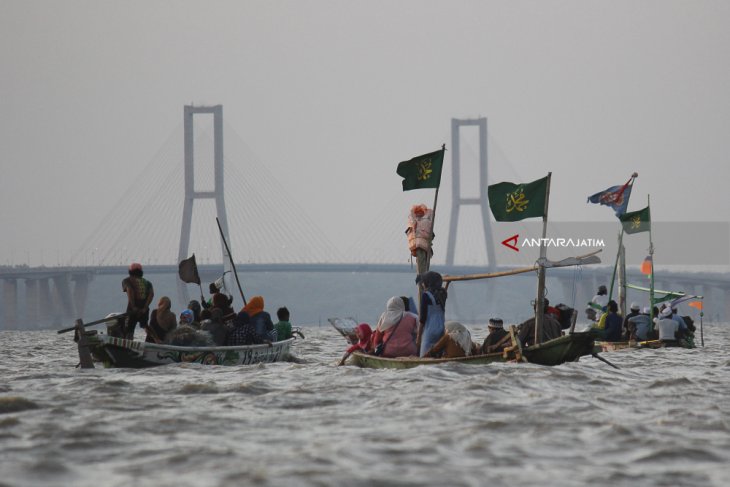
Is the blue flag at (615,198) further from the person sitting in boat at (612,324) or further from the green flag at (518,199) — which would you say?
the green flag at (518,199)

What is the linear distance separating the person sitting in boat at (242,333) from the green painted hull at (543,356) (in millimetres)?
3550

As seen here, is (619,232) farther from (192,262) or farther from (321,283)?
(321,283)

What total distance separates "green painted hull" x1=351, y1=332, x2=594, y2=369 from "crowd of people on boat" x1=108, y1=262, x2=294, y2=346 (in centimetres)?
362

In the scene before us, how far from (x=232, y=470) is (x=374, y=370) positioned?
9339 millimetres

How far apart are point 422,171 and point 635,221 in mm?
10566

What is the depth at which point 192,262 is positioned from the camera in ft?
79.9

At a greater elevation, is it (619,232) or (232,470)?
(619,232)

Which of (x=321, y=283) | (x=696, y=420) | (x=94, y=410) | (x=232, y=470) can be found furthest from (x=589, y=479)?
(x=321, y=283)

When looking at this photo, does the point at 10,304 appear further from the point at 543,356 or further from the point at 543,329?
the point at 543,356

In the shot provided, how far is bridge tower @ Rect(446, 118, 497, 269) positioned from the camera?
82375 millimetres

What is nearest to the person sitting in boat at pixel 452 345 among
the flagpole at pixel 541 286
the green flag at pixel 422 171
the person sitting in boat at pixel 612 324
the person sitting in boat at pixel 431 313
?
the person sitting in boat at pixel 431 313

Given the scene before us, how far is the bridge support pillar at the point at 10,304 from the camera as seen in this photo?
293 ft

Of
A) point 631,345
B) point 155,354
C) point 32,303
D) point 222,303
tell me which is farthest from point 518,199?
point 32,303

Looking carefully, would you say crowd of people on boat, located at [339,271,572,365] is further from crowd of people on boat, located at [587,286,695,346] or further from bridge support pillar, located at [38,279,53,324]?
bridge support pillar, located at [38,279,53,324]
